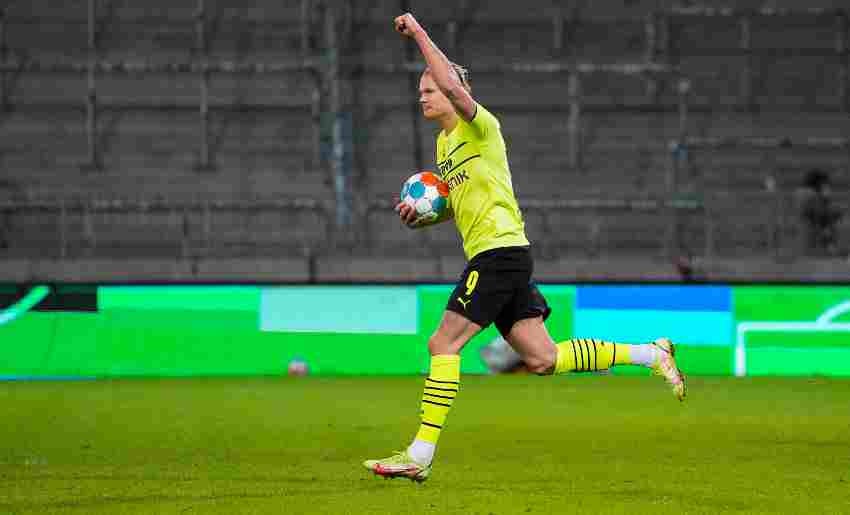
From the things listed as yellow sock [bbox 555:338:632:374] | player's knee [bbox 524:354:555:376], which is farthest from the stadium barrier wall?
player's knee [bbox 524:354:555:376]

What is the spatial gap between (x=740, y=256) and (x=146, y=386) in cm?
786

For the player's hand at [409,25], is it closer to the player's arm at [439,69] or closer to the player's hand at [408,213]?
the player's arm at [439,69]

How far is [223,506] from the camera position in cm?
706

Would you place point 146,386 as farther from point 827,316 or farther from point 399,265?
point 827,316

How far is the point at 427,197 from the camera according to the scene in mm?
8227

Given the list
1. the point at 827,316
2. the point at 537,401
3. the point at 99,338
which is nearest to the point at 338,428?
the point at 537,401

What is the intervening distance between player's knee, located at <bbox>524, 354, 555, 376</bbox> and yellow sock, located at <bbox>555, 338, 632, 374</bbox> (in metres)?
0.05

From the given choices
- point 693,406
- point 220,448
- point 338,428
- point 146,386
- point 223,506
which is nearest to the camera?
point 223,506

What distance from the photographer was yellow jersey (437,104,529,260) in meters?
8.02

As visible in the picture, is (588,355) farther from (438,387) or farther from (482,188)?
(482,188)

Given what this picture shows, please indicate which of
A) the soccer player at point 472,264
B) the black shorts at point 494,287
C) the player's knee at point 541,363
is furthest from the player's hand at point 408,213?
the player's knee at point 541,363

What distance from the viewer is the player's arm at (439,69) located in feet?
25.2

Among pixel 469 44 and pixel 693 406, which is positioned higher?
pixel 469 44

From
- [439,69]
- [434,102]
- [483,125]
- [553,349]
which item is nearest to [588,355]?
[553,349]
